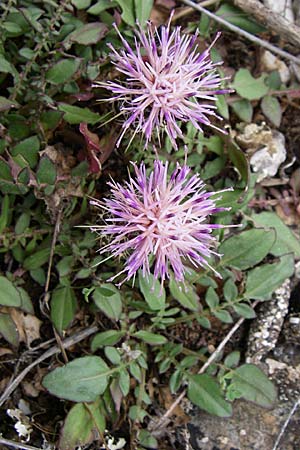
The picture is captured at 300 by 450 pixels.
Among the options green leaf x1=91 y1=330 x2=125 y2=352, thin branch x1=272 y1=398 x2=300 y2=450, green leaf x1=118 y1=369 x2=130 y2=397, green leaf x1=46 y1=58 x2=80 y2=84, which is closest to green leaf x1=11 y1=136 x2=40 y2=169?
green leaf x1=46 y1=58 x2=80 y2=84

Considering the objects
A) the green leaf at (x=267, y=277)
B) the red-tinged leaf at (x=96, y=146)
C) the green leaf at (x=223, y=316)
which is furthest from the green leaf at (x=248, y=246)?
the red-tinged leaf at (x=96, y=146)

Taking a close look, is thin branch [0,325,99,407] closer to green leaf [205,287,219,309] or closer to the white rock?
green leaf [205,287,219,309]

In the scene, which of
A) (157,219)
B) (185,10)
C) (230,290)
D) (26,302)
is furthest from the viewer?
(185,10)

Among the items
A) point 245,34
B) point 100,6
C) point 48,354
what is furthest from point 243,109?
point 48,354

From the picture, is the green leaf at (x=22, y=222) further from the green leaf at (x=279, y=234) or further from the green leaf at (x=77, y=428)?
the green leaf at (x=279, y=234)

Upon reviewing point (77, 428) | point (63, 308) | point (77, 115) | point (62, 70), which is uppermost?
point (62, 70)

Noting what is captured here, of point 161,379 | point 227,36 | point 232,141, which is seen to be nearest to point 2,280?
point 161,379

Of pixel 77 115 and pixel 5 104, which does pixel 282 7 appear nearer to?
pixel 77 115
